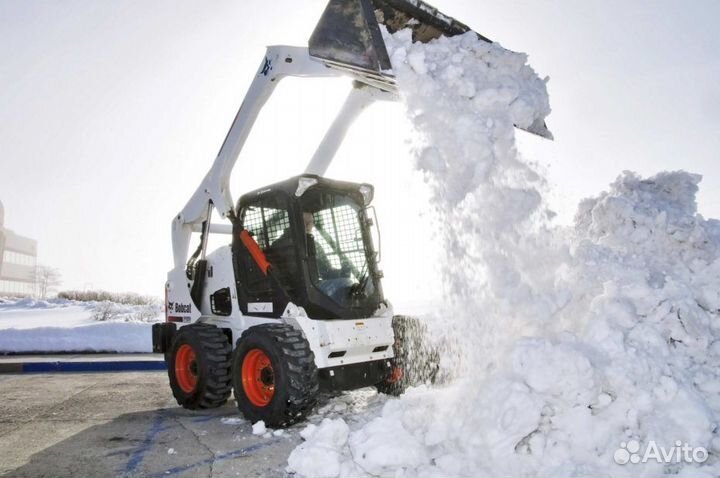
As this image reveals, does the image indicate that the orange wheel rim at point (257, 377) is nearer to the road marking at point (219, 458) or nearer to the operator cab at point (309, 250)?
the operator cab at point (309, 250)

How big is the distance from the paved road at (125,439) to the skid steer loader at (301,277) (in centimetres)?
34

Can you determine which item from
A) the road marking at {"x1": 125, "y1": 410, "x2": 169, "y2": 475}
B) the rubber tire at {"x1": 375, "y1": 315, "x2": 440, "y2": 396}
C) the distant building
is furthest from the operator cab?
the distant building

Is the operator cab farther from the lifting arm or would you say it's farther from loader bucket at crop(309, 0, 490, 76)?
loader bucket at crop(309, 0, 490, 76)

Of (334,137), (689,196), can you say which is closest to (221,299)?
(334,137)

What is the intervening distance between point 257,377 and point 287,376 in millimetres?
704

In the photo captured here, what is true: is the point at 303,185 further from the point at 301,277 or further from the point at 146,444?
the point at 146,444

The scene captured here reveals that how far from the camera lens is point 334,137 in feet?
20.4

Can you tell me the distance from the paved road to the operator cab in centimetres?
126

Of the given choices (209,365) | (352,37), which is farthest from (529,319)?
(209,365)

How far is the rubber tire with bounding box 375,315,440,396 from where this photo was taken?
5.41 meters

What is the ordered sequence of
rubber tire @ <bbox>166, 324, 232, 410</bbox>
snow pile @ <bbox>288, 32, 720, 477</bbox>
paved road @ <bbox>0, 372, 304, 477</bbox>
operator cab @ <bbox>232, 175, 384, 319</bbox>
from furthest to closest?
Answer: rubber tire @ <bbox>166, 324, 232, 410</bbox>
operator cab @ <bbox>232, 175, 384, 319</bbox>
paved road @ <bbox>0, 372, 304, 477</bbox>
snow pile @ <bbox>288, 32, 720, 477</bbox>

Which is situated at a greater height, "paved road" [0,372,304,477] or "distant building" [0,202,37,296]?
"distant building" [0,202,37,296]

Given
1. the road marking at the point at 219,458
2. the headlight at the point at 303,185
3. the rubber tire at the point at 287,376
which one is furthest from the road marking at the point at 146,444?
the headlight at the point at 303,185

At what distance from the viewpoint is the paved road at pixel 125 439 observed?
353 centimetres
